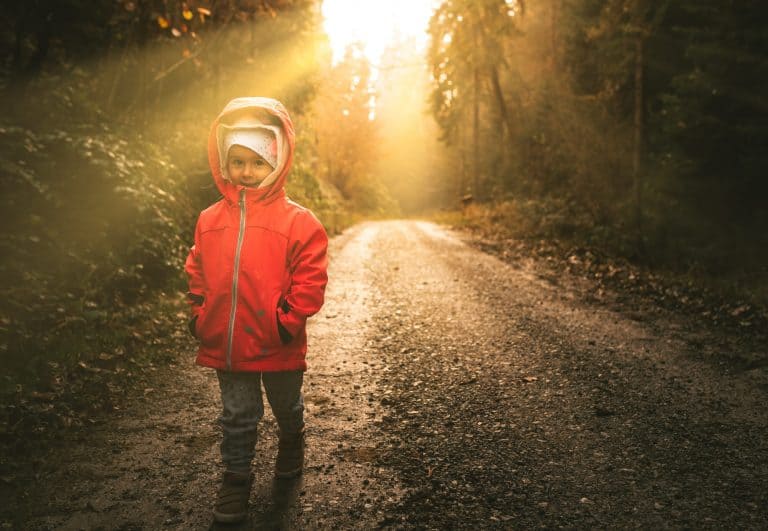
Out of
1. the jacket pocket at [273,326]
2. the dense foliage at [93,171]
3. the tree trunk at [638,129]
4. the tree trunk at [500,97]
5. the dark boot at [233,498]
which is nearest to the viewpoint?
the dark boot at [233,498]

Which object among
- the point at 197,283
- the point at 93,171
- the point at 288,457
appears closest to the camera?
the point at 197,283

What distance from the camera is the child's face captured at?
→ 299cm

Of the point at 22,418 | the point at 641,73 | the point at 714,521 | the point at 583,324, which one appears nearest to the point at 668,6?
the point at 641,73

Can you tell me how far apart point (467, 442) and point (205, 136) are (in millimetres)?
10846

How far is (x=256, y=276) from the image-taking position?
9.62 feet

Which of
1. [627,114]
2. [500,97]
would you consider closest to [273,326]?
[627,114]

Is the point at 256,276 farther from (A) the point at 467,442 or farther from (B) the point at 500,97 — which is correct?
(B) the point at 500,97

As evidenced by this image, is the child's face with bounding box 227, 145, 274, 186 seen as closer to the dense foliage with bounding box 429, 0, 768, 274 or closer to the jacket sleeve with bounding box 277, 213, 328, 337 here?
the jacket sleeve with bounding box 277, 213, 328, 337

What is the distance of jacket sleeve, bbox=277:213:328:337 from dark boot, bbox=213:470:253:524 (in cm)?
84

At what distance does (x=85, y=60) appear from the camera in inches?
370

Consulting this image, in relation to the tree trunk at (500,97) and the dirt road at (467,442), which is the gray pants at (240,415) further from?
the tree trunk at (500,97)

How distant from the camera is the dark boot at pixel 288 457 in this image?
324cm

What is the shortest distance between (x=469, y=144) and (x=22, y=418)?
1854 inches

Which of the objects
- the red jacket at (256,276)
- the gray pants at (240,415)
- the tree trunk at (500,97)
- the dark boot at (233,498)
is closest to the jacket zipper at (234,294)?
the red jacket at (256,276)
